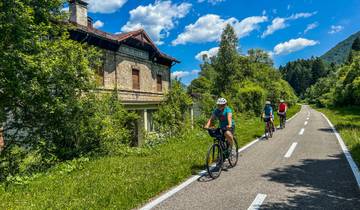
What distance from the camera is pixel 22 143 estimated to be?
8430mm

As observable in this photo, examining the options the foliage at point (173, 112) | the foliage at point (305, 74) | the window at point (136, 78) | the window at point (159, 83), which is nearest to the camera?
the foliage at point (173, 112)

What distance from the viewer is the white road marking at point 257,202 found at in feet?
15.9

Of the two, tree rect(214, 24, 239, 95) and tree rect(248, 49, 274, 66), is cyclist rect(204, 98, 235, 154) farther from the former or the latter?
tree rect(248, 49, 274, 66)

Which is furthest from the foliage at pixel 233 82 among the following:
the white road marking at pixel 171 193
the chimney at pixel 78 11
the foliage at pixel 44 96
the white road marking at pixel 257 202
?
the white road marking at pixel 257 202

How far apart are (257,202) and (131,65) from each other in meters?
16.1

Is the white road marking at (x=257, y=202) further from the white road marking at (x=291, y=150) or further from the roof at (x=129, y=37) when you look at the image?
the roof at (x=129, y=37)

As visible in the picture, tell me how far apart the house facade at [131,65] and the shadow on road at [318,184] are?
A: 29.5ft

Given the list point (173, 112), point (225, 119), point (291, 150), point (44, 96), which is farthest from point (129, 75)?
point (225, 119)

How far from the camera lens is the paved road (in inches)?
199

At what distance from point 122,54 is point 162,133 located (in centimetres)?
704

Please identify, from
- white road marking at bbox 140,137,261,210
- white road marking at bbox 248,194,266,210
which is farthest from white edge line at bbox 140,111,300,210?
white road marking at bbox 248,194,266,210

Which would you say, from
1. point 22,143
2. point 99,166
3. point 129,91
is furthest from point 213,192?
point 129,91

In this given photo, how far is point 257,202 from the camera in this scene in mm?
5094

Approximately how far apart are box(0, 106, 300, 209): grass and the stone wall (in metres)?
8.01
